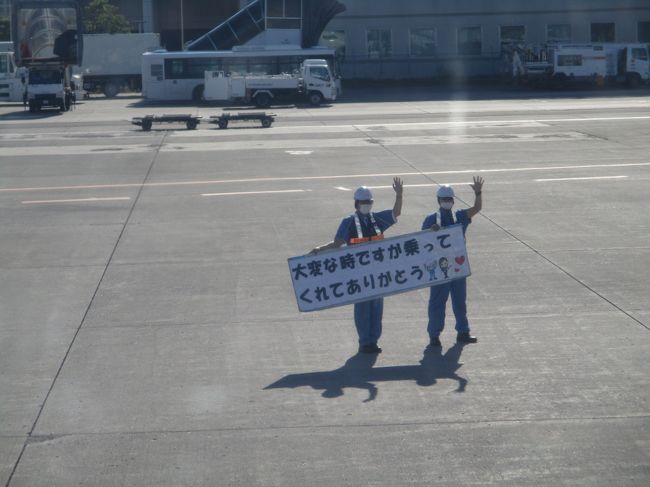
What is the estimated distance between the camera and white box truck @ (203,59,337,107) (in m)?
46.9

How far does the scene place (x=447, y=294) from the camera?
9.97 m

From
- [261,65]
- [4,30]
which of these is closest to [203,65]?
[261,65]

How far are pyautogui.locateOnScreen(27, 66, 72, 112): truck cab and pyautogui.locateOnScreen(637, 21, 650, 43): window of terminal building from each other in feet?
138

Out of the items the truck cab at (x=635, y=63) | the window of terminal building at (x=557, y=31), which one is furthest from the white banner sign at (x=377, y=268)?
the window of terminal building at (x=557, y=31)

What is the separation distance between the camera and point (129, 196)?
2017cm

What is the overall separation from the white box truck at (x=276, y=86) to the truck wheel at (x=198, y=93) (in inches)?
103

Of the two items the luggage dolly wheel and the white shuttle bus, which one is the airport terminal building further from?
the luggage dolly wheel

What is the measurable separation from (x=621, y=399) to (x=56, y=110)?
137ft

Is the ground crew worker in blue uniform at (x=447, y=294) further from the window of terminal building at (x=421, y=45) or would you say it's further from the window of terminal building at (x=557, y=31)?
the window of terminal building at (x=557, y=31)

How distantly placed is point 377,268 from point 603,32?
63.4 m

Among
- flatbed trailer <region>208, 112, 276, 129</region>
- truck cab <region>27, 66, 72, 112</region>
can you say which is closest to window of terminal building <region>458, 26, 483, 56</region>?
truck cab <region>27, 66, 72, 112</region>

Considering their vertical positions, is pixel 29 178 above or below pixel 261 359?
above

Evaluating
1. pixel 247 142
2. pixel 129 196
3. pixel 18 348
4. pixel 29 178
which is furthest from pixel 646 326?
A: pixel 247 142

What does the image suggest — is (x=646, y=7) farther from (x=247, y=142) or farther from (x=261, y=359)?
(x=261, y=359)
